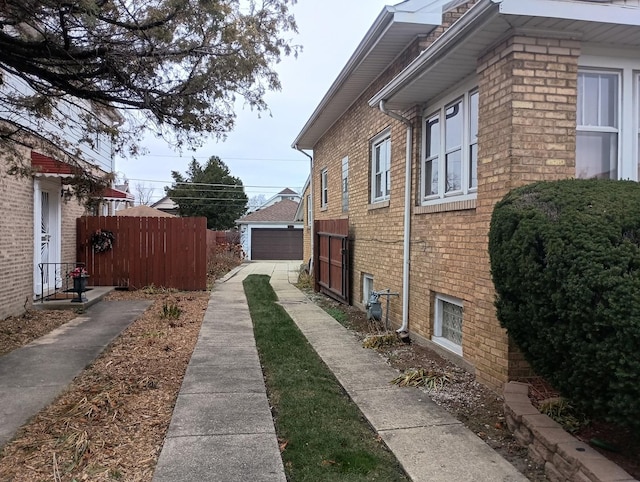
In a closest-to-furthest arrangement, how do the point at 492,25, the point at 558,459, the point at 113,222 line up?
the point at 558,459 < the point at 492,25 < the point at 113,222

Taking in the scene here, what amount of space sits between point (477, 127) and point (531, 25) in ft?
4.04

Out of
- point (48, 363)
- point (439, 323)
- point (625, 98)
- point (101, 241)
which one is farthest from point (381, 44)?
point (101, 241)

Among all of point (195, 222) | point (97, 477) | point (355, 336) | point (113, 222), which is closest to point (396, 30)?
point (355, 336)

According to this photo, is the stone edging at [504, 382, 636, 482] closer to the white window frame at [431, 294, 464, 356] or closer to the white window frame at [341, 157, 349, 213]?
the white window frame at [431, 294, 464, 356]

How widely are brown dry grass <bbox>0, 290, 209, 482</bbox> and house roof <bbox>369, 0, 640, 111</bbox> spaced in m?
4.35

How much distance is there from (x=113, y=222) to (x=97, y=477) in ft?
37.4

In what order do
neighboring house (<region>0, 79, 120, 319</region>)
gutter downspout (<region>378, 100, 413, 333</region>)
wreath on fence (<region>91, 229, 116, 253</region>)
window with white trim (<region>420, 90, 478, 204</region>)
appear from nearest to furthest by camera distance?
1. window with white trim (<region>420, 90, 478, 204</region>)
2. gutter downspout (<region>378, 100, 413, 333</region>)
3. neighboring house (<region>0, 79, 120, 319</region>)
4. wreath on fence (<region>91, 229, 116, 253</region>)

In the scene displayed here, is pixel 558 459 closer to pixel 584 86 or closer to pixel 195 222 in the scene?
pixel 584 86

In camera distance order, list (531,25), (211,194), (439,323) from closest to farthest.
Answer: (531,25) < (439,323) < (211,194)

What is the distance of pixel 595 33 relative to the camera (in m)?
4.62

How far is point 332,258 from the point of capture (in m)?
12.1

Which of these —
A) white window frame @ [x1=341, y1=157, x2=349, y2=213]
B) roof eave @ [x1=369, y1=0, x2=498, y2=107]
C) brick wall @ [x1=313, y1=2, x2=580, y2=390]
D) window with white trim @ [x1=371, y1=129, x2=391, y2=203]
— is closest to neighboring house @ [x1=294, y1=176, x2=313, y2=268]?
white window frame @ [x1=341, y1=157, x2=349, y2=213]

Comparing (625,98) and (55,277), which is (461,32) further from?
(55,277)

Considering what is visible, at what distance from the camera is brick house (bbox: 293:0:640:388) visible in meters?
4.60
